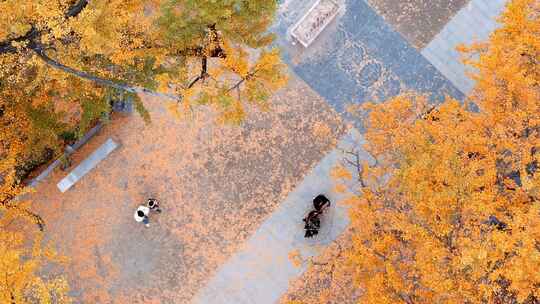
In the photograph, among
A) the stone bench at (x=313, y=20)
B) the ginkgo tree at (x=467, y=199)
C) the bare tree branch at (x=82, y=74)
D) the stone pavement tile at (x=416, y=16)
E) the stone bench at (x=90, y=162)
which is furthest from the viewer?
the stone pavement tile at (x=416, y=16)

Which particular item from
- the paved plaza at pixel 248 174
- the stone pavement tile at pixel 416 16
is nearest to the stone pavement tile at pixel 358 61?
the paved plaza at pixel 248 174

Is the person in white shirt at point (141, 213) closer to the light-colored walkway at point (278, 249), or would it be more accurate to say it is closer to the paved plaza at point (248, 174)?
the paved plaza at point (248, 174)

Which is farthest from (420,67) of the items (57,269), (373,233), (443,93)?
(57,269)

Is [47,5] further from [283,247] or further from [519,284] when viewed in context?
[519,284]

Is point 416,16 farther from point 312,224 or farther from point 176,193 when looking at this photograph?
point 176,193

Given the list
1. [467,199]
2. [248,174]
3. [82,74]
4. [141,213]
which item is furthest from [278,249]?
[82,74]

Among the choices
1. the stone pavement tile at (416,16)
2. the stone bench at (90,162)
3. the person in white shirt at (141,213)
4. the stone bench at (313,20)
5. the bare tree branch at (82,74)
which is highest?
the bare tree branch at (82,74)

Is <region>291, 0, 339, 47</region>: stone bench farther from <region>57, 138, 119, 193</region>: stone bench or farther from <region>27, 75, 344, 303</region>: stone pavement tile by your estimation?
<region>57, 138, 119, 193</region>: stone bench
